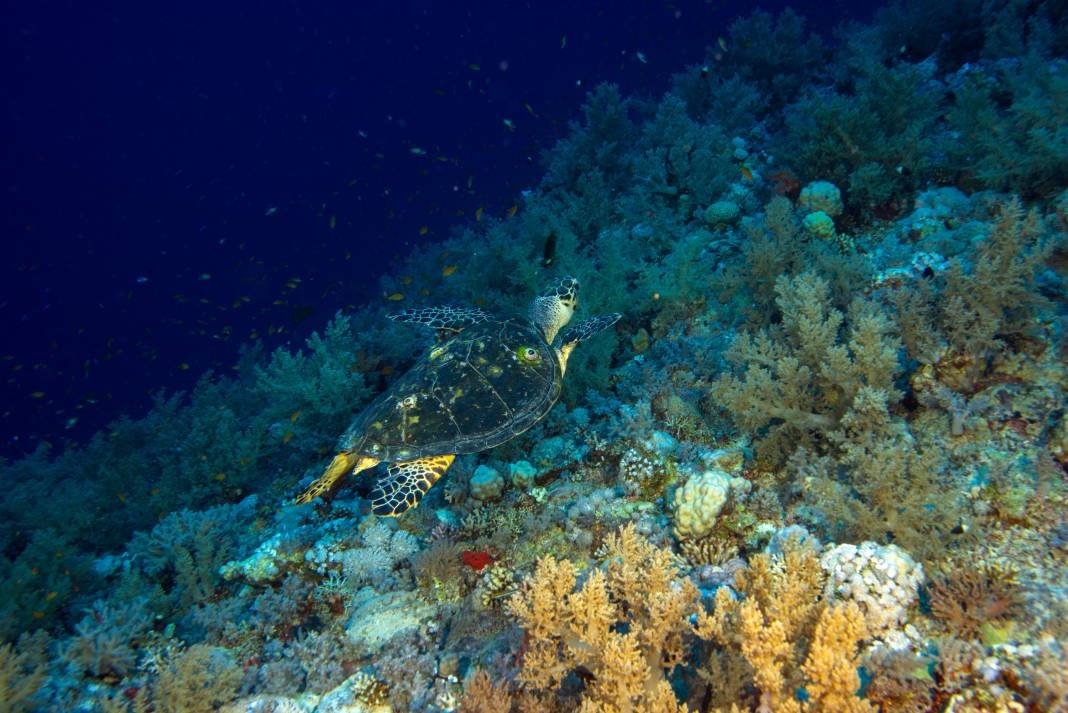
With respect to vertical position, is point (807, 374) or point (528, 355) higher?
point (528, 355)

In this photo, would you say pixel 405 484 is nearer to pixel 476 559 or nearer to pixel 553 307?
pixel 476 559

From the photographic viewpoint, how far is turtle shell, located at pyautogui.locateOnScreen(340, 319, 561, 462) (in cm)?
430

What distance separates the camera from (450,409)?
175 inches

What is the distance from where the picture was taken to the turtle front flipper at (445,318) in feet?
19.0

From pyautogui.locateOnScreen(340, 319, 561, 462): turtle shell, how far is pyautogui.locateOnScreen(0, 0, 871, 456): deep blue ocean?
1473 inches

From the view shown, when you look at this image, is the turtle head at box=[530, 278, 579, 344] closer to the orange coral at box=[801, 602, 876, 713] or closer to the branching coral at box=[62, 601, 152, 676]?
the orange coral at box=[801, 602, 876, 713]

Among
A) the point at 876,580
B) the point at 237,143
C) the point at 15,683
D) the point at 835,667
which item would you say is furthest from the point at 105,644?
the point at 237,143

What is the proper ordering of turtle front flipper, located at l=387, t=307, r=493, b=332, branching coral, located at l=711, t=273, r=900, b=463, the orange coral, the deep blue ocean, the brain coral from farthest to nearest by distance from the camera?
the deep blue ocean < turtle front flipper, located at l=387, t=307, r=493, b=332 < branching coral, located at l=711, t=273, r=900, b=463 < the brain coral < the orange coral

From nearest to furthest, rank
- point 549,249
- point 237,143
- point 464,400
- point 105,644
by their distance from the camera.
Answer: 1. point 105,644
2. point 464,400
3. point 549,249
4. point 237,143

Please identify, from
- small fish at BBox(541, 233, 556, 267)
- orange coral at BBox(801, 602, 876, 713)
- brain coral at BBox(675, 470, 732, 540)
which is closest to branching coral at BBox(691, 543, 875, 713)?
orange coral at BBox(801, 602, 876, 713)

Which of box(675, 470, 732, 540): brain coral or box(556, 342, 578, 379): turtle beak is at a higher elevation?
box(556, 342, 578, 379): turtle beak

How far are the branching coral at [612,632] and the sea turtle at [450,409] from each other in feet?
5.58

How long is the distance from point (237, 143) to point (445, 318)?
104m

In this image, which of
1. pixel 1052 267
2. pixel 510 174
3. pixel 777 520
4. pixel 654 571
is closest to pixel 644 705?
pixel 654 571
